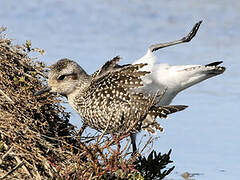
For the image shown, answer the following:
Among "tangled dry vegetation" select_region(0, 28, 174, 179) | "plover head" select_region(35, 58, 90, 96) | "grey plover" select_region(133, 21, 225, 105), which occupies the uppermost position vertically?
"grey plover" select_region(133, 21, 225, 105)

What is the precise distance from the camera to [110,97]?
22.0 ft

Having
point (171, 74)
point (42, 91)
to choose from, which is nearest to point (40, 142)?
point (42, 91)

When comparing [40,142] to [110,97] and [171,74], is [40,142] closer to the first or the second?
[110,97]

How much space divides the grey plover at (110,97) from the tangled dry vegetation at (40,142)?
31cm

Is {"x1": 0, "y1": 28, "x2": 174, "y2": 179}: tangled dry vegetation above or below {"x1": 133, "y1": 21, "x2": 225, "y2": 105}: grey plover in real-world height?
below

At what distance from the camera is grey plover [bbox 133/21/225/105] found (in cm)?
703

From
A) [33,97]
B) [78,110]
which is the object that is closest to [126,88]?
[78,110]

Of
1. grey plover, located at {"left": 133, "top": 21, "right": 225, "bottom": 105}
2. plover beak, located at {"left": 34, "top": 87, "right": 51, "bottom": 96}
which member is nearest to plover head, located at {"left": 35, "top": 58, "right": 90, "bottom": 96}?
plover beak, located at {"left": 34, "top": 87, "right": 51, "bottom": 96}

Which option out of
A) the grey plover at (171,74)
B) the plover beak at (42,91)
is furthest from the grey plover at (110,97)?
the grey plover at (171,74)

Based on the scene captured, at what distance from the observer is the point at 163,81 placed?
7.07 metres

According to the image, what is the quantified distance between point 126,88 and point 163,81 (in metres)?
0.71

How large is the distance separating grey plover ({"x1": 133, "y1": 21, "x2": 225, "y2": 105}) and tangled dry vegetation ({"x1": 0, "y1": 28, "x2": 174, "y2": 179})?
1046mm

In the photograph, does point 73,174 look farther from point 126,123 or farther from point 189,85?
point 189,85

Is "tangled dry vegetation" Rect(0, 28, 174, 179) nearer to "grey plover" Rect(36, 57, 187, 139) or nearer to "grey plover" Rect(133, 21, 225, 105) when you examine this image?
"grey plover" Rect(36, 57, 187, 139)
